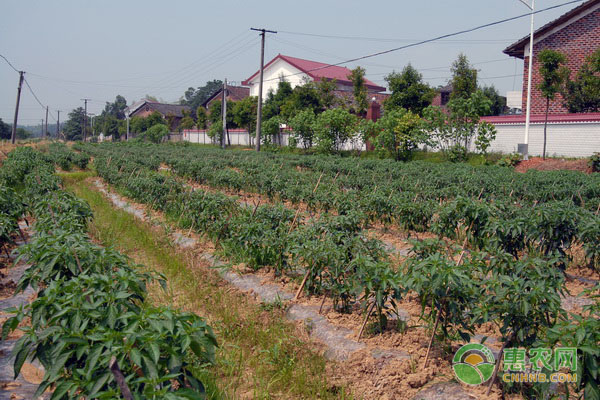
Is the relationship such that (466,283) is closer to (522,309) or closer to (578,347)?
(522,309)

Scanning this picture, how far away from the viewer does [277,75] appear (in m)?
50.9

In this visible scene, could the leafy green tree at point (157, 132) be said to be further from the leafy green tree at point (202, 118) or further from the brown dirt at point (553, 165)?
the brown dirt at point (553, 165)

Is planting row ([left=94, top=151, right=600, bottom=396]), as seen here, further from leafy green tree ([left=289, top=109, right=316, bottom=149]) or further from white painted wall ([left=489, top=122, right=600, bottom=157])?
leafy green tree ([left=289, top=109, right=316, bottom=149])

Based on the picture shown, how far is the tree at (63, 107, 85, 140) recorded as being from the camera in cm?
8131

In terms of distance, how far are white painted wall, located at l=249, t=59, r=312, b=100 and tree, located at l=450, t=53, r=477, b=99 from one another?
1997 centimetres

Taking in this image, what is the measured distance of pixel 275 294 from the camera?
5.73m

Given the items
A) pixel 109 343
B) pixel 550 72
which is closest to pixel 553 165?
pixel 550 72

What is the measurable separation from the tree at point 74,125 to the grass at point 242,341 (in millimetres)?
83034

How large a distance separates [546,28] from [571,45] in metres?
1.58

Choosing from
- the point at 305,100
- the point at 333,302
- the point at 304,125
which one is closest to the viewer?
the point at 333,302

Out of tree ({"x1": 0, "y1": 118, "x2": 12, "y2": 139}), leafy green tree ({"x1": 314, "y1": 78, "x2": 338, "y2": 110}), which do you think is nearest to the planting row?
leafy green tree ({"x1": 314, "y1": 78, "x2": 338, "y2": 110})

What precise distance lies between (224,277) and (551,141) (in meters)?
20.4

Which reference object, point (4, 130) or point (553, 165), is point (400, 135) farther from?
point (4, 130)

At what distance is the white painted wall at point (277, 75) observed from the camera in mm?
48375
